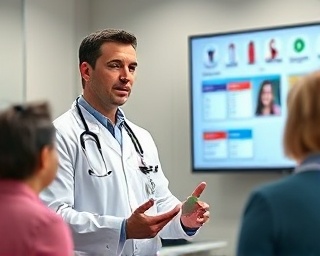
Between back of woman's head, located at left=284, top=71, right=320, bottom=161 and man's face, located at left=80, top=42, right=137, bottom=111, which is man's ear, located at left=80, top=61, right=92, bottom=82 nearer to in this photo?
man's face, located at left=80, top=42, right=137, bottom=111

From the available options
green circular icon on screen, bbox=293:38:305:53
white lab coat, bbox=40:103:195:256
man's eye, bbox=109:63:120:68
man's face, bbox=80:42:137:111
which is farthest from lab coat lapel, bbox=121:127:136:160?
green circular icon on screen, bbox=293:38:305:53

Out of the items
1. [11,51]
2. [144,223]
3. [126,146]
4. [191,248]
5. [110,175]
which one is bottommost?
[191,248]

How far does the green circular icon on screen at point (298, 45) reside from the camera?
4764 millimetres

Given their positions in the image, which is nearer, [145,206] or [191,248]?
[145,206]

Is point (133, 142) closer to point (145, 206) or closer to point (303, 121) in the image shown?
point (145, 206)

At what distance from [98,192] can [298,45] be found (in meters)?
2.65

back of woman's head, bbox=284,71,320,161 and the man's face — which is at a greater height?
the man's face

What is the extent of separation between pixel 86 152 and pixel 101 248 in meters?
0.38

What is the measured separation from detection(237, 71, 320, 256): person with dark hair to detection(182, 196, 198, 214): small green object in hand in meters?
1.10

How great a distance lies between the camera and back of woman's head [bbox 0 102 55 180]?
4.80 feet

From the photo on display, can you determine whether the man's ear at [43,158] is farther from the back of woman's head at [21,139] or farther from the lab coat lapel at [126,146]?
the lab coat lapel at [126,146]

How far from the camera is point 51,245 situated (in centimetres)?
145

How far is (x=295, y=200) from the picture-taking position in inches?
59.1

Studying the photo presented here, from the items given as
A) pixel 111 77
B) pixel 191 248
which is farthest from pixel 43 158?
pixel 191 248
